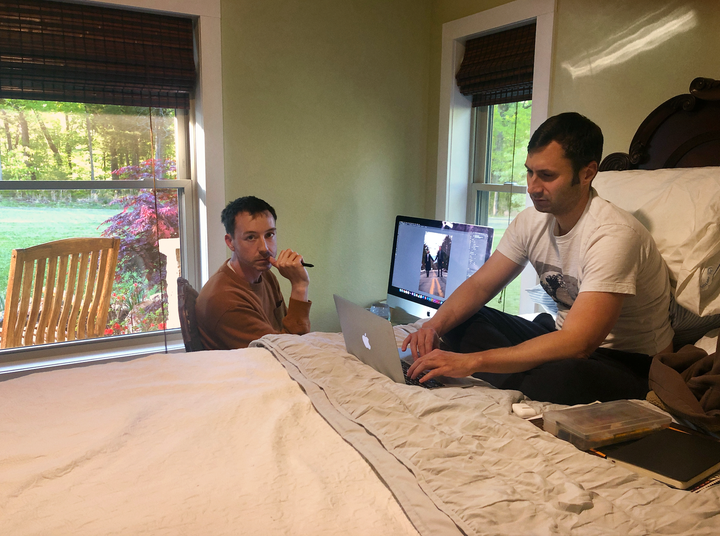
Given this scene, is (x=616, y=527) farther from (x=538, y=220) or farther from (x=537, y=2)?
(x=537, y=2)

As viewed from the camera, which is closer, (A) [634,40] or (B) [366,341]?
(B) [366,341]

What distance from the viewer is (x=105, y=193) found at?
2.62 m

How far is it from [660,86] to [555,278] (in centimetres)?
92

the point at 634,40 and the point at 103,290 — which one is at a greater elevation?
the point at 634,40

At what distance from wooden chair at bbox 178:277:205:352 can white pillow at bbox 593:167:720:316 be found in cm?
149

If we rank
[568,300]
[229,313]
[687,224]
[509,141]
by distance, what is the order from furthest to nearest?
[509,141]
[229,313]
[568,300]
[687,224]

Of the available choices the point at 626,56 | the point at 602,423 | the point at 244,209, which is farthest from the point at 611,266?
the point at 244,209

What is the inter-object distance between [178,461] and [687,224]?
1.38 meters

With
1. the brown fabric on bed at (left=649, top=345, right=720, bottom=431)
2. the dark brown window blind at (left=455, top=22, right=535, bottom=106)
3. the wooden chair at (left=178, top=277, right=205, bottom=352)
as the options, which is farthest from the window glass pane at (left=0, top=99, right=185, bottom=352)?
the brown fabric on bed at (left=649, top=345, right=720, bottom=431)

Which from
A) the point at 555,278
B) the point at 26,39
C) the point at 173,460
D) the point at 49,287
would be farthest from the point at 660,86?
the point at 49,287

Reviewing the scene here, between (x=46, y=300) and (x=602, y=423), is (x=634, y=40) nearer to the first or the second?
(x=602, y=423)

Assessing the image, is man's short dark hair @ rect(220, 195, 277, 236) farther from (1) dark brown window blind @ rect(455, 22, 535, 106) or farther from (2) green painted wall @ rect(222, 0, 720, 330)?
(1) dark brown window blind @ rect(455, 22, 535, 106)

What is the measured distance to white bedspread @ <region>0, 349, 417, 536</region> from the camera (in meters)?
0.82

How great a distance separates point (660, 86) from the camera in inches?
82.7
